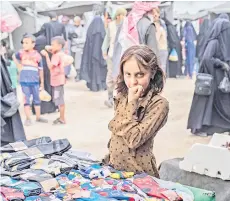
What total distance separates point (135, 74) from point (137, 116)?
0.60ft

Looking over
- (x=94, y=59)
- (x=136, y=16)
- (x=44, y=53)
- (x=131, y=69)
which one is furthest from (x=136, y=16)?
(x=94, y=59)

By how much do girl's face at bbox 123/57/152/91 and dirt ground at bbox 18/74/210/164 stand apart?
2.42 metres

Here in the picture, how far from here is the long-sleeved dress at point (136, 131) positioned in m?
2.02

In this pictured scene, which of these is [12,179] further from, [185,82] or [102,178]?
[185,82]

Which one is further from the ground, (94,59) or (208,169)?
(208,169)

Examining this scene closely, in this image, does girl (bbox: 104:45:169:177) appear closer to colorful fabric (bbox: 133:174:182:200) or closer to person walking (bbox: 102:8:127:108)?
colorful fabric (bbox: 133:174:182:200)

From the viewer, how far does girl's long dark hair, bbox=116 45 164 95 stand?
2.06 m

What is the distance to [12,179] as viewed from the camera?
196 centimetres

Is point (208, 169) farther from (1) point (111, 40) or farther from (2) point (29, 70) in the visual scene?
(1) point (111, 40)

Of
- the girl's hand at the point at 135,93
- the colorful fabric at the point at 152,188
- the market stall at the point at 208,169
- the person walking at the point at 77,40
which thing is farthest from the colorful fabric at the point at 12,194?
the person walking at the point at 77,40

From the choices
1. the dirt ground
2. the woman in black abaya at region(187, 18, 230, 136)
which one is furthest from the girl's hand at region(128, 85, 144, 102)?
the woman in black abaya at region(187, 18, 230, 136)

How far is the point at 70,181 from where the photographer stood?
6.28 feet

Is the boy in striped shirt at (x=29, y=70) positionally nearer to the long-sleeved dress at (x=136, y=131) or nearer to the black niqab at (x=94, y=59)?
the black niqab at (x=94, y=59)

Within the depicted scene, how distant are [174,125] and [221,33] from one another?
1451mm
